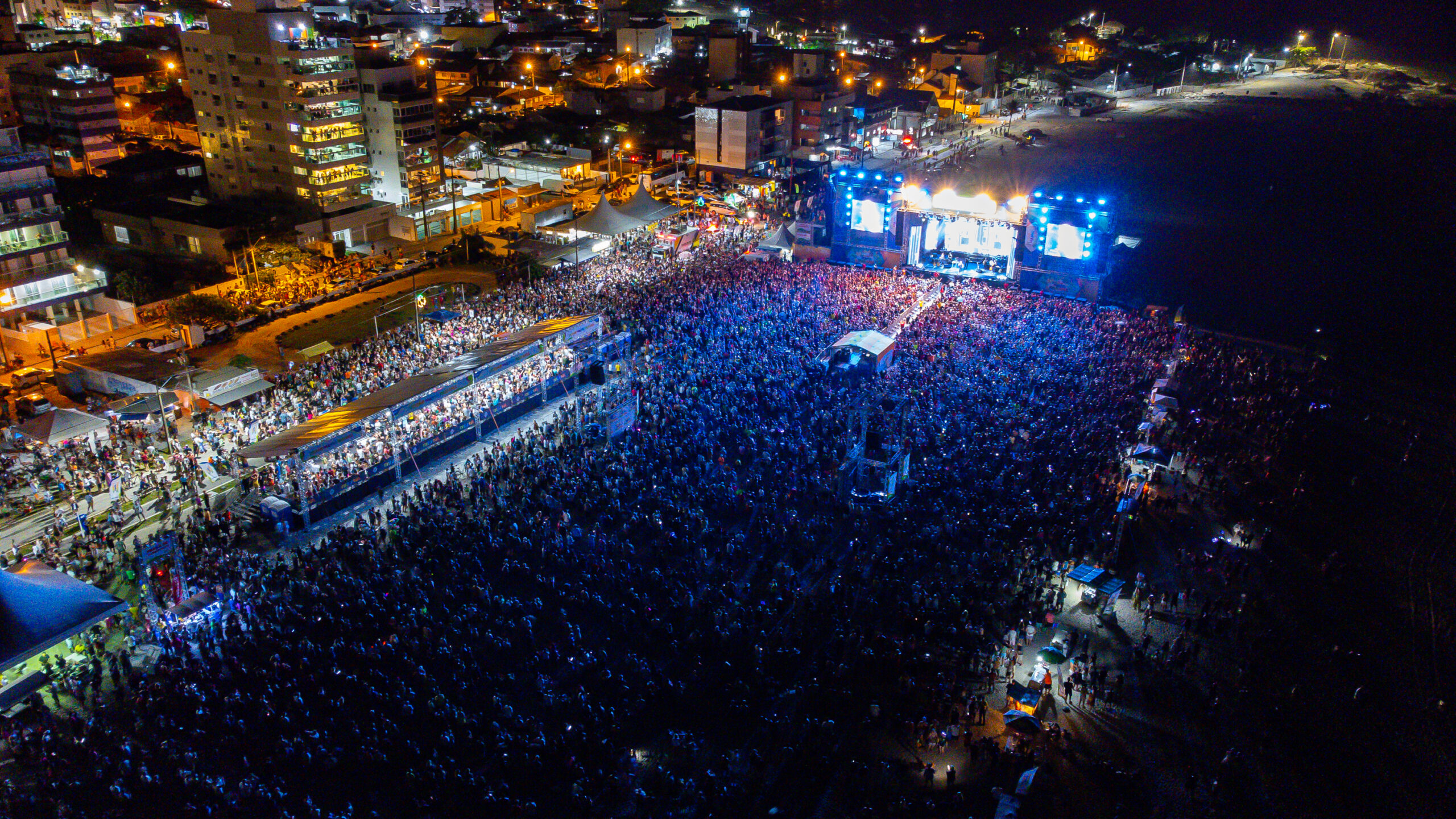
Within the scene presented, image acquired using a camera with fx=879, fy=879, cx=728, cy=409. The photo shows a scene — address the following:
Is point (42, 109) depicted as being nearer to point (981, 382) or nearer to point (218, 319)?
point (218, 319)

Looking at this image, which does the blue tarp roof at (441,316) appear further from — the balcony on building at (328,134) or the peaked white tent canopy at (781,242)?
the balcony on building at (328,134)

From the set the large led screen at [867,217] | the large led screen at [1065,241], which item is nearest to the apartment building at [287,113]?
the large led screen at [867,217]

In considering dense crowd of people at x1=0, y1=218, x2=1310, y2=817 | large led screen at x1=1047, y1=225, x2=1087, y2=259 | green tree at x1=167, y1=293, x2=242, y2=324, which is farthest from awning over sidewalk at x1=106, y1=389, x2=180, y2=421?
large led screen at x1=1047, y1=225, x2=1087, y2=259

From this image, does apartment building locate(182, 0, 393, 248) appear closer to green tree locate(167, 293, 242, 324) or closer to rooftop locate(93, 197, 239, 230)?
rooftop locate(93, 197, 239, 230)

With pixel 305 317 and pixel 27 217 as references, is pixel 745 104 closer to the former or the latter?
pixel 305 317

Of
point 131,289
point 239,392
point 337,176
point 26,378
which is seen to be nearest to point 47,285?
point 131,289

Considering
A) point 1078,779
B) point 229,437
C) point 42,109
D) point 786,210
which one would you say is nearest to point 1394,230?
point 786,210
